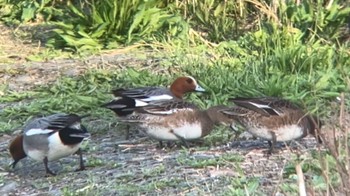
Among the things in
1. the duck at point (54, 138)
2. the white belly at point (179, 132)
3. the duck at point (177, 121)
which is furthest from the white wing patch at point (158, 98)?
the duck at point (54, 138)

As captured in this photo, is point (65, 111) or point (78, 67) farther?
point (78, 67)

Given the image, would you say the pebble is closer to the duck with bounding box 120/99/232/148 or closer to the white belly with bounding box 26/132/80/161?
the white belly with bounding box 26/132/80/161

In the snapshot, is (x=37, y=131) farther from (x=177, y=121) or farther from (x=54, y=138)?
(x=177, y=121)

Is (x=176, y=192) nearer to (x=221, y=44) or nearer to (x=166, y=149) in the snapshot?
(x=166, y=149)

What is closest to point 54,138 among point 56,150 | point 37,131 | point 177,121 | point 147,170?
point 56,150

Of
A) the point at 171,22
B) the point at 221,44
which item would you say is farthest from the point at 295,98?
the point at 171,22

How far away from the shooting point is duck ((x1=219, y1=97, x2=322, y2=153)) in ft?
23.7

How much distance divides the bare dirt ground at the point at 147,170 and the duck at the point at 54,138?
0.16 meters

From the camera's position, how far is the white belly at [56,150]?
7359 millimetres

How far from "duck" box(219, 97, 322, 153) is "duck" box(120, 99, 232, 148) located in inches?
14.5

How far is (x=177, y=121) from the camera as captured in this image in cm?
766

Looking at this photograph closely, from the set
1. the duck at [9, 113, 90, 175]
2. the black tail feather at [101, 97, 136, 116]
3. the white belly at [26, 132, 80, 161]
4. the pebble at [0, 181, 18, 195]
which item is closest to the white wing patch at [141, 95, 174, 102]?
the black tail feather at [101, 97, 136, 116]

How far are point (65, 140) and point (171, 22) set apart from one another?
5.28 meters

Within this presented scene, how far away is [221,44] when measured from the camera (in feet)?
38.4
